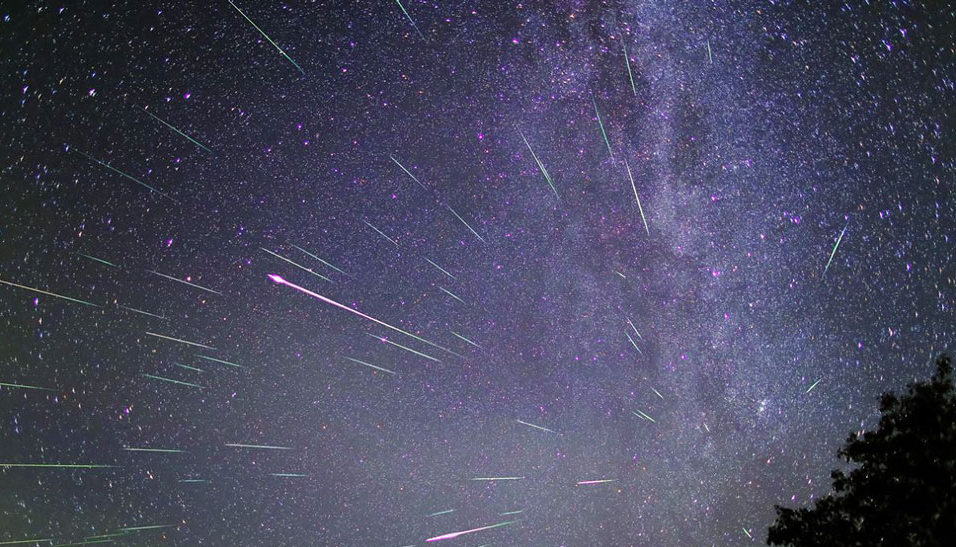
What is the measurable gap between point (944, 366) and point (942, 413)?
0.63 m

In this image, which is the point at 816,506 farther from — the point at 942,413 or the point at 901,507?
the point at 942,413

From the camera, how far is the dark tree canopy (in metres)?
6.52

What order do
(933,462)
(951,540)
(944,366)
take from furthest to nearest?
(944,366)
(933,462)
(951,540)

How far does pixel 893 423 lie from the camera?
746cm

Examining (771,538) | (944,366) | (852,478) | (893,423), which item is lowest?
(771,538)

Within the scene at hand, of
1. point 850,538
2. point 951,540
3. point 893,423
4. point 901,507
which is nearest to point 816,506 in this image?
point 850,538

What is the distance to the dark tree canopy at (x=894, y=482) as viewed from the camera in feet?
21.4

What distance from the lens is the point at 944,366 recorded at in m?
7.21

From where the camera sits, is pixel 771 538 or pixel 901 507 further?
pixel 771 538

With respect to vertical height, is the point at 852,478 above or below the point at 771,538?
above

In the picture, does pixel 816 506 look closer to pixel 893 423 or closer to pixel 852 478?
pixel 852 478

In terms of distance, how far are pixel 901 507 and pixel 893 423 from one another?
1.16 metres

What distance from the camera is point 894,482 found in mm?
7195

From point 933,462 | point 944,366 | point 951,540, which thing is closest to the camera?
point 951,540
